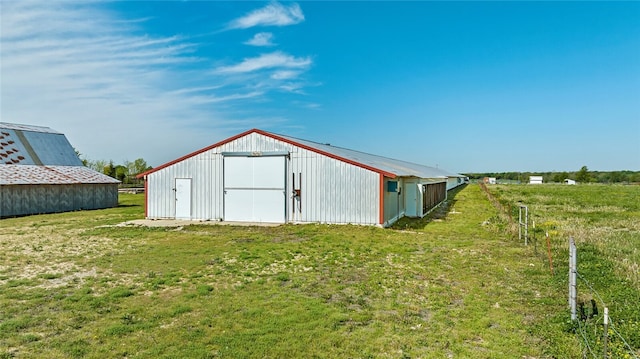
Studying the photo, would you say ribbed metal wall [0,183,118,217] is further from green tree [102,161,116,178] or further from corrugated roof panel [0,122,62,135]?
green tree [102,161,116,178]

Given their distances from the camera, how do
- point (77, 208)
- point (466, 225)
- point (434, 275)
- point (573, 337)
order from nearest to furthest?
point (573, 337) → point (434, 275) → point (466, 225) → point (77, 208)

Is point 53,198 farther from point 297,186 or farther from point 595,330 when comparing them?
point 595,330

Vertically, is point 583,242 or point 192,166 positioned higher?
point 192,166

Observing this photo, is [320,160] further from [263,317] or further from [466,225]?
[263,317]

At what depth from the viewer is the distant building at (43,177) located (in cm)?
2306

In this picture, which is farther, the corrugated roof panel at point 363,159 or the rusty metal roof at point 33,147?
the rusty metal roof at point 33,147

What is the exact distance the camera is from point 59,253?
442 inches

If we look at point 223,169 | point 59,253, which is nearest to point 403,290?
point 59,253

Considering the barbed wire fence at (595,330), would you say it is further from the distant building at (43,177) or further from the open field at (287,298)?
the distant building at (43,177)

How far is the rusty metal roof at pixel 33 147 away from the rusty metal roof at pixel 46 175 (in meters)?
1.03

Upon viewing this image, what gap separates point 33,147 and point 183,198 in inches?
714

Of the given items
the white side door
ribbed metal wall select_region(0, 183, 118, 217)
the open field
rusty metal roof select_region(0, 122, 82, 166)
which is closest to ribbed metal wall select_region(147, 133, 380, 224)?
the white side door

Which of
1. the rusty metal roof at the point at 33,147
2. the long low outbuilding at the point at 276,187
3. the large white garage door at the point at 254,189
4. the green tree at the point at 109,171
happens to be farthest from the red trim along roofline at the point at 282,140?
the green tree at the point at 109,171

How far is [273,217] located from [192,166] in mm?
5219
